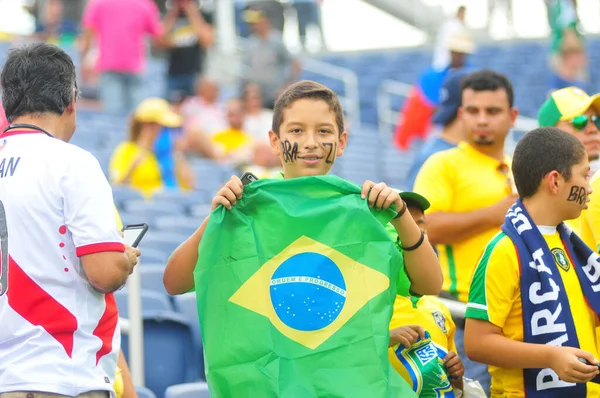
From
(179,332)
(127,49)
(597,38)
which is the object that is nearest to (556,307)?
(179,332)

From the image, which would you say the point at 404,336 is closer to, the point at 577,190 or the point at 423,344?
the point at 423,344

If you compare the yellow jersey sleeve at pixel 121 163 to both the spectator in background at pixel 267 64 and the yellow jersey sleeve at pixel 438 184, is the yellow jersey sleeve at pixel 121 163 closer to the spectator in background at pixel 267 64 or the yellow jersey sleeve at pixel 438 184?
the spectator in background at pixel 267 64

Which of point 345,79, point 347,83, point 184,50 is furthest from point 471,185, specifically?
point 347,83

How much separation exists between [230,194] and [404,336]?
0.76m

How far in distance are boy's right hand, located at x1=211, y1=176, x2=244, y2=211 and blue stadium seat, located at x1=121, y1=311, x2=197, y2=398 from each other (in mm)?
2024

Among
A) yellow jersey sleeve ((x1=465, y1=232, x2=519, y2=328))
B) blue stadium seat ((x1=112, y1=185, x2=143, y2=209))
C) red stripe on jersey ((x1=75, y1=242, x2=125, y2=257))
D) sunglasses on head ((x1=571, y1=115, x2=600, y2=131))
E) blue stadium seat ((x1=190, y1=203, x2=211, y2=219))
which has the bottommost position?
blue stadium seat ((x1=190, y1=203, x2=211, y2=219))

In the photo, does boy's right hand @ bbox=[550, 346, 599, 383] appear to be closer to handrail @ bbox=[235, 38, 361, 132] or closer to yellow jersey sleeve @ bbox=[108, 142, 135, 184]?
yellow jersey sleeve @ bbox=[108, 142, 135, 184]

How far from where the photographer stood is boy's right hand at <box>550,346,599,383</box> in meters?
3.36

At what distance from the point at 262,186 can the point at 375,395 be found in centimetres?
72

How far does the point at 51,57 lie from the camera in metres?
3.24

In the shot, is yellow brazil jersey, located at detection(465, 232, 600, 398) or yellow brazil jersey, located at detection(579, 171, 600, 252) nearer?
yellow brazil jersey, located at detection(465, 232, 600, 398)

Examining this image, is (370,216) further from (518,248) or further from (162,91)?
(162,91)

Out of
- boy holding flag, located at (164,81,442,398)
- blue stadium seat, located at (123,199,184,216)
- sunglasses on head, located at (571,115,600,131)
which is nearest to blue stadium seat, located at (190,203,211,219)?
blue stadium seat, located at (123,199,184,216)

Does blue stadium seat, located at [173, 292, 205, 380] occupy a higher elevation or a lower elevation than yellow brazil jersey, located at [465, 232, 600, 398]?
lower
